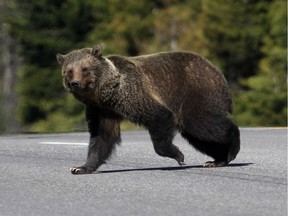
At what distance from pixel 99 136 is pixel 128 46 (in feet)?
171

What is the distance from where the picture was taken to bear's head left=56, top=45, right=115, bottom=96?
12.2 meters

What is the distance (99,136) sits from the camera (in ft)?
42.1

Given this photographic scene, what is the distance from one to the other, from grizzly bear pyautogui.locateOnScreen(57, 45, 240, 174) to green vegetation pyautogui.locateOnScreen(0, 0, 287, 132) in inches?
1310

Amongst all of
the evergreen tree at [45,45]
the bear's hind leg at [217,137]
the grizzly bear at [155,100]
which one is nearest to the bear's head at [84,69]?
the grizzly bear at [155,100]

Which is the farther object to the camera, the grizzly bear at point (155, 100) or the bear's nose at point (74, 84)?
the grizzly bear at point (155, 100)

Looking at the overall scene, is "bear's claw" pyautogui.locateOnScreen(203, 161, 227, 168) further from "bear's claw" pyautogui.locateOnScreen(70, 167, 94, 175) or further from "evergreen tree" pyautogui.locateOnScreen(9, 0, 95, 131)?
"evergreen tree" pyautogui.locateOnScreen(9, 0, 95, 131)

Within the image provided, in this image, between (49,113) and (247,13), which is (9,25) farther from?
(247,13)

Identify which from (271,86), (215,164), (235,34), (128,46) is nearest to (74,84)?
(215,164)

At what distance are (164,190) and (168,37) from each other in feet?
186

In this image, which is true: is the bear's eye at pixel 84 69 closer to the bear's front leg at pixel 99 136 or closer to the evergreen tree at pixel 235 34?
the bear's front leg at pixel 99 136

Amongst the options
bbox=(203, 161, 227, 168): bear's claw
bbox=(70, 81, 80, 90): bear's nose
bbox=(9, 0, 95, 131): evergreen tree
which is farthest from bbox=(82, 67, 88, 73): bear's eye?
bbox=(9, 0, 95, 131): evergreen tree

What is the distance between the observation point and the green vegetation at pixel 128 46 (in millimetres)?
50438

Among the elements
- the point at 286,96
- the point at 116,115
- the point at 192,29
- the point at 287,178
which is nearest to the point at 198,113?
the point at 116,115

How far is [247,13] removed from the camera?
188 feet
